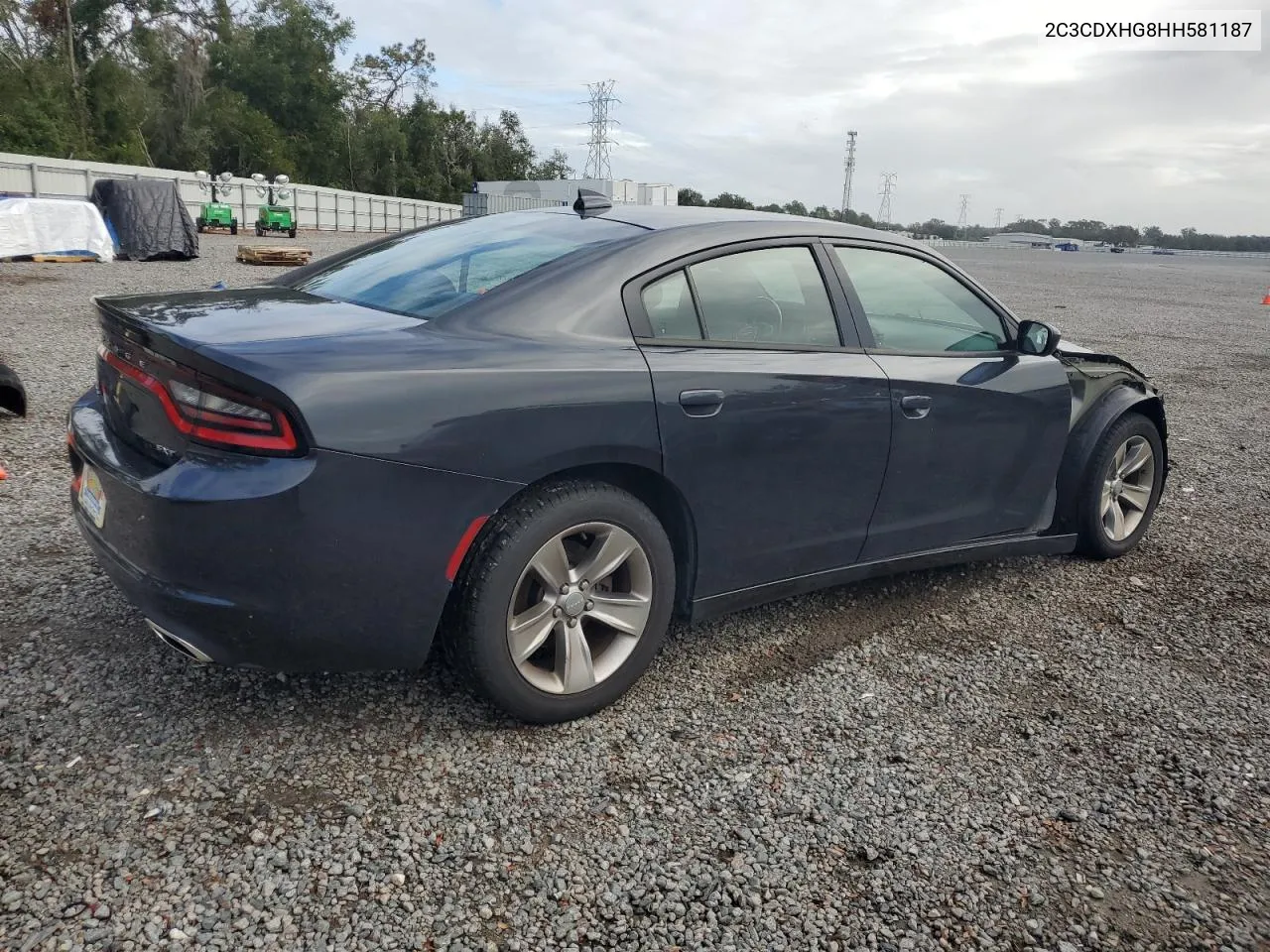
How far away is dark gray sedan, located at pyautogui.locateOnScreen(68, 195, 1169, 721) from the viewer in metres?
2.44

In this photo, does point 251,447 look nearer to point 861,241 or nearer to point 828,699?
point 828,699

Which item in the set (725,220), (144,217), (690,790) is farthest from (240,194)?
(690,790)

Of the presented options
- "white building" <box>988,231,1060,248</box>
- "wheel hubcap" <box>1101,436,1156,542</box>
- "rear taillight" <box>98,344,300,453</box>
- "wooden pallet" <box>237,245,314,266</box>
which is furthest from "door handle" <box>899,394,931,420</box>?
"white building" <box>988,231,1060,248</box>

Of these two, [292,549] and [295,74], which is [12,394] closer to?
[292,549]

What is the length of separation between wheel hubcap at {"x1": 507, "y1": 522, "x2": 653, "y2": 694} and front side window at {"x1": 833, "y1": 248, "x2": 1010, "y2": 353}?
4.44 feet

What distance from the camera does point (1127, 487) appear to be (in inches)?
185

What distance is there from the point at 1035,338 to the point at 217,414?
321cm

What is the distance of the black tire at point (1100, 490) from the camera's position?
14.4 ft

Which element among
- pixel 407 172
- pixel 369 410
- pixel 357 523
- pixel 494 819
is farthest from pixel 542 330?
pixel 407 172

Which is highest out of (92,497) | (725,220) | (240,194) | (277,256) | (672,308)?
(240,194)

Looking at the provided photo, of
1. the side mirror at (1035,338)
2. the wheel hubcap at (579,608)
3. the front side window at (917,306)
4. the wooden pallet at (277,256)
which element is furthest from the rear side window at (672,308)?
the wooden pallet at (277,256)

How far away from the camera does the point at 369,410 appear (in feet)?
8.02

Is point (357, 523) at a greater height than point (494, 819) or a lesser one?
greater

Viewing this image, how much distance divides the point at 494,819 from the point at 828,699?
126 centimetres
